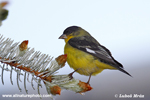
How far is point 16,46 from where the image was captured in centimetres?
161

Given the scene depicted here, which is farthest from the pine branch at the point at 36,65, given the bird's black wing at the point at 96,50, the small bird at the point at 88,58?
the bird's black wing at the point at 96,50

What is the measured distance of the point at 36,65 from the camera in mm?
1648

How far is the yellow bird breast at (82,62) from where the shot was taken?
9.93ft

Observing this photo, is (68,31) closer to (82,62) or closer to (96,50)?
(96,50)

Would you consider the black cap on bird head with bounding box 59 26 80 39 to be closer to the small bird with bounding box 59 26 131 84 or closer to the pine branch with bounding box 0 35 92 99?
the small bird with bounding box 59 26 131 84

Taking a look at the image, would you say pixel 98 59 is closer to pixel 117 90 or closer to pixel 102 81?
pixel 117 90

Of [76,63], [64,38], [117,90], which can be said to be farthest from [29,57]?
[117,90]

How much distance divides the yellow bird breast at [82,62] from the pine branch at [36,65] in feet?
4.15

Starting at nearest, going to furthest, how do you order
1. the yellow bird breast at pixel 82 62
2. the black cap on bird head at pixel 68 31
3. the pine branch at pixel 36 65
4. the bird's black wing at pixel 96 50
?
1. the pine branch at pixel 36 65
2. the yellow bird breast at pixel 82 62
3. the bird's black wing at pixel 96 50
4. the black cap on bird head at pixel 68 31

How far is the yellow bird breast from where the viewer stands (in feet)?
9.93

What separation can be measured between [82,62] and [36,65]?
157cm

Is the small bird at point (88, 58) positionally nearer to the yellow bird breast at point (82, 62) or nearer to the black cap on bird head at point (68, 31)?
the yellow bird breast at point (82, 62)

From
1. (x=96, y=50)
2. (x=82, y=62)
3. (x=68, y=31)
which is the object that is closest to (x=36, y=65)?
(x=82, y=62)

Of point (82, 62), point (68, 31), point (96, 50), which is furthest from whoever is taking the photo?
point (68, 31)
